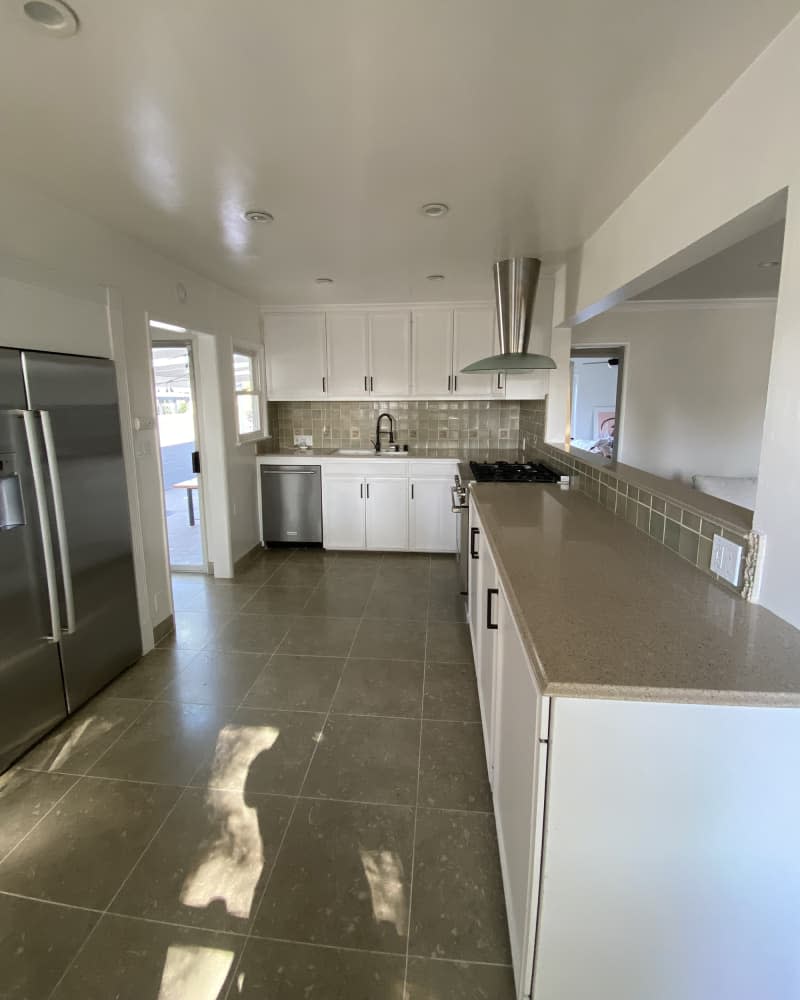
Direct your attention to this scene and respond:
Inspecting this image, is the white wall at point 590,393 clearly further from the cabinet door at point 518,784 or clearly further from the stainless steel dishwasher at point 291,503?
the cabinet door at point 518,784

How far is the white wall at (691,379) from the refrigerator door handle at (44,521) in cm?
396

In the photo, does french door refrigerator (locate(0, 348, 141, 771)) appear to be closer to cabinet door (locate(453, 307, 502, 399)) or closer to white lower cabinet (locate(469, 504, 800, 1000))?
white lower cabinet (locate(469, 504, 800, 1000))

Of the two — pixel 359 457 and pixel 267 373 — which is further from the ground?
pixel 267 373

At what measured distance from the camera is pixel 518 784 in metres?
1.19

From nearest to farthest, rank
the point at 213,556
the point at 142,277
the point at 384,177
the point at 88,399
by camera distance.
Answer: the point at 384,177 < the point at 88,399 < the point at 142,277 < the point at 213,556

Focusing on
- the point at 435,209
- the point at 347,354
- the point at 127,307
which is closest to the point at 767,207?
the point at 435,209

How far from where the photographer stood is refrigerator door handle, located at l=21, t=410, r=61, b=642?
196 centimetres

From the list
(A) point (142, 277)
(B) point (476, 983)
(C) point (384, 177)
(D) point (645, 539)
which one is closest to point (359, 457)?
(A) point (142, 277)

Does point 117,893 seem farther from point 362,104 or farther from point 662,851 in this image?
point 362,104

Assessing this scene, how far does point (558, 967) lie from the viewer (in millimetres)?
989

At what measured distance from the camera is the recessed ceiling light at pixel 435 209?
2257 mm

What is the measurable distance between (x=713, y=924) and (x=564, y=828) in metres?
0.35

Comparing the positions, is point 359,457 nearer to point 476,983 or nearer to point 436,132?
point 436,132

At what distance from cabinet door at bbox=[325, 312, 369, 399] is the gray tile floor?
2647 mm
